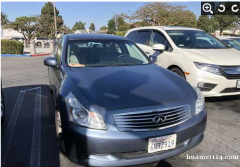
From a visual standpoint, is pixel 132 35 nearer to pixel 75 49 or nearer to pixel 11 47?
pixel 75 49

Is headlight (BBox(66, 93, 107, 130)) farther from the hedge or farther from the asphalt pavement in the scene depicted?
the hedge

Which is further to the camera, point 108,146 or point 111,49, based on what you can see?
point 111,49

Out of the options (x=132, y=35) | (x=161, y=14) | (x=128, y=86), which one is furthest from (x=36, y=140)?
(x=161, y=14)

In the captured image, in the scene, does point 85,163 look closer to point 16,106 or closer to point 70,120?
point 70,120

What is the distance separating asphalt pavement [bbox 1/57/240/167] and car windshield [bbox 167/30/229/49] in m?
1.30

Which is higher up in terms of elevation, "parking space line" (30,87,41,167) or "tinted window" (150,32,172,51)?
"tinted window" (150,32,172,51)

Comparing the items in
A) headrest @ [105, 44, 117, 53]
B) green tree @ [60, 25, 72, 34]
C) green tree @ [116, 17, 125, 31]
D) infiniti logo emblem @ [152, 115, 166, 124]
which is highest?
green tree @ [116, 17, 125, 31]

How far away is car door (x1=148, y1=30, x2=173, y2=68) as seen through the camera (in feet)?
17.6

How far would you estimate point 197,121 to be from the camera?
2.58m

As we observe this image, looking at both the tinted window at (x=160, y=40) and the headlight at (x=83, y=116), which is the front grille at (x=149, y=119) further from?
the tinted window at (x=160, y=40)

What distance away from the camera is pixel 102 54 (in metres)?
3.87

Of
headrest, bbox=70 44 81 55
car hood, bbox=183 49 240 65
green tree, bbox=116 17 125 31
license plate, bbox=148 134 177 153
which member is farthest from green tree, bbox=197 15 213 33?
license plate, bbox=148 134 177 153

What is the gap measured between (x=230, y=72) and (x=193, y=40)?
5.25 ft

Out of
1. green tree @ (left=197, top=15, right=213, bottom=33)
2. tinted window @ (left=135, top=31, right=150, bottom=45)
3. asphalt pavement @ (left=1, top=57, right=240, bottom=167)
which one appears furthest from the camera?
green tree @ (left=197, top=15, right=213, bottom=33)
